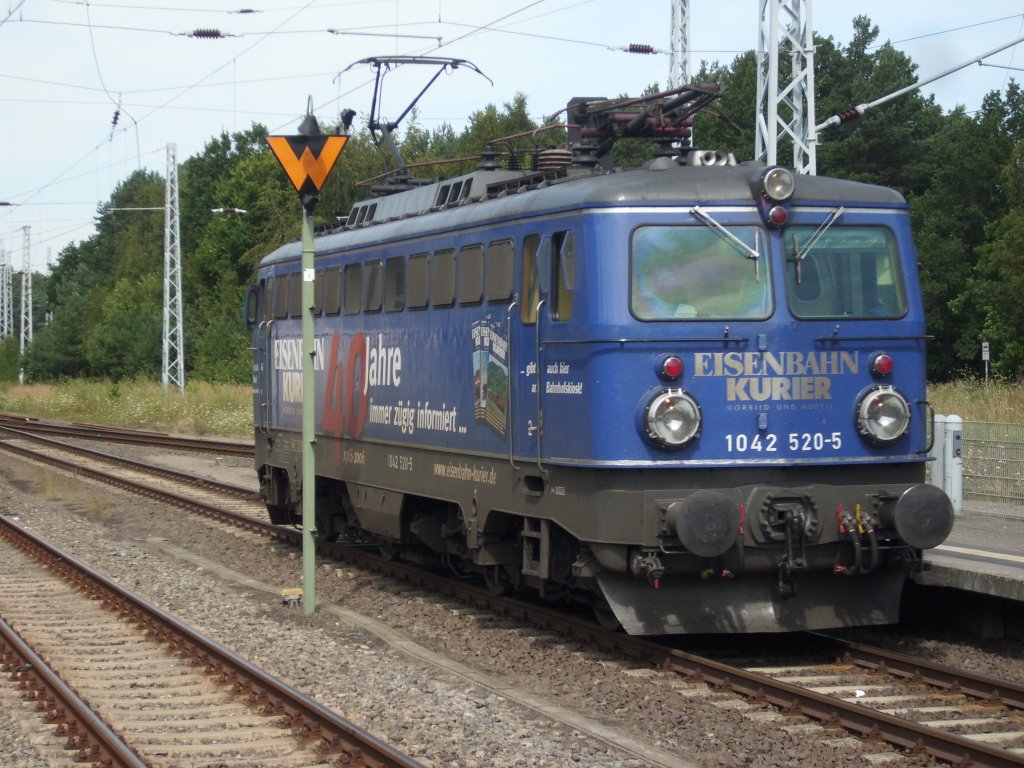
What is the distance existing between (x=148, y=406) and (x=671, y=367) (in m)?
36.8


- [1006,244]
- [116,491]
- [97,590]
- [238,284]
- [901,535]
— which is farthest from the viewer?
[238,284]

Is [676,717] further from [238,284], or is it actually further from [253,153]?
[253,153]

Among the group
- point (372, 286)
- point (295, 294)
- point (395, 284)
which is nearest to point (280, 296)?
point (295, 294)

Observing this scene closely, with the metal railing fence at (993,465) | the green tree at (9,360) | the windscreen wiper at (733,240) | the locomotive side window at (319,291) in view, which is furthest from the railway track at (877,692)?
the green tree at (9,360)

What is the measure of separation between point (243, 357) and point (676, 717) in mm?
47026

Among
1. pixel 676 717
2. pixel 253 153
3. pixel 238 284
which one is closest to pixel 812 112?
pixel 676 717

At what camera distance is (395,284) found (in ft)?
42.3

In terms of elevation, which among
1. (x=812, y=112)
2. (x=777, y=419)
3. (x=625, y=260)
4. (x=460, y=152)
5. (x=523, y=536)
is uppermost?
(x=460, y=152)

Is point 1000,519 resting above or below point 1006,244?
below

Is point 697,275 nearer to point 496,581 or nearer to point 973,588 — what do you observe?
point 973,588

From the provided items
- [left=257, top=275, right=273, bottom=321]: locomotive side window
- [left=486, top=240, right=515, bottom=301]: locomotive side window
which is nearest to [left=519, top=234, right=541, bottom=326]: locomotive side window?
[left=486, top=240, right=515, bottom=301]: locomotive side window

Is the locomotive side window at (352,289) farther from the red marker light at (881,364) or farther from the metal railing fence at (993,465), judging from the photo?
the metal railing fence at (993,465)

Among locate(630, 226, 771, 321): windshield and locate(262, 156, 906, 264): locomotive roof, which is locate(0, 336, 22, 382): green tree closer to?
locate(262, 156, 906, 264): locomotive roof

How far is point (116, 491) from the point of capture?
23266 mm
